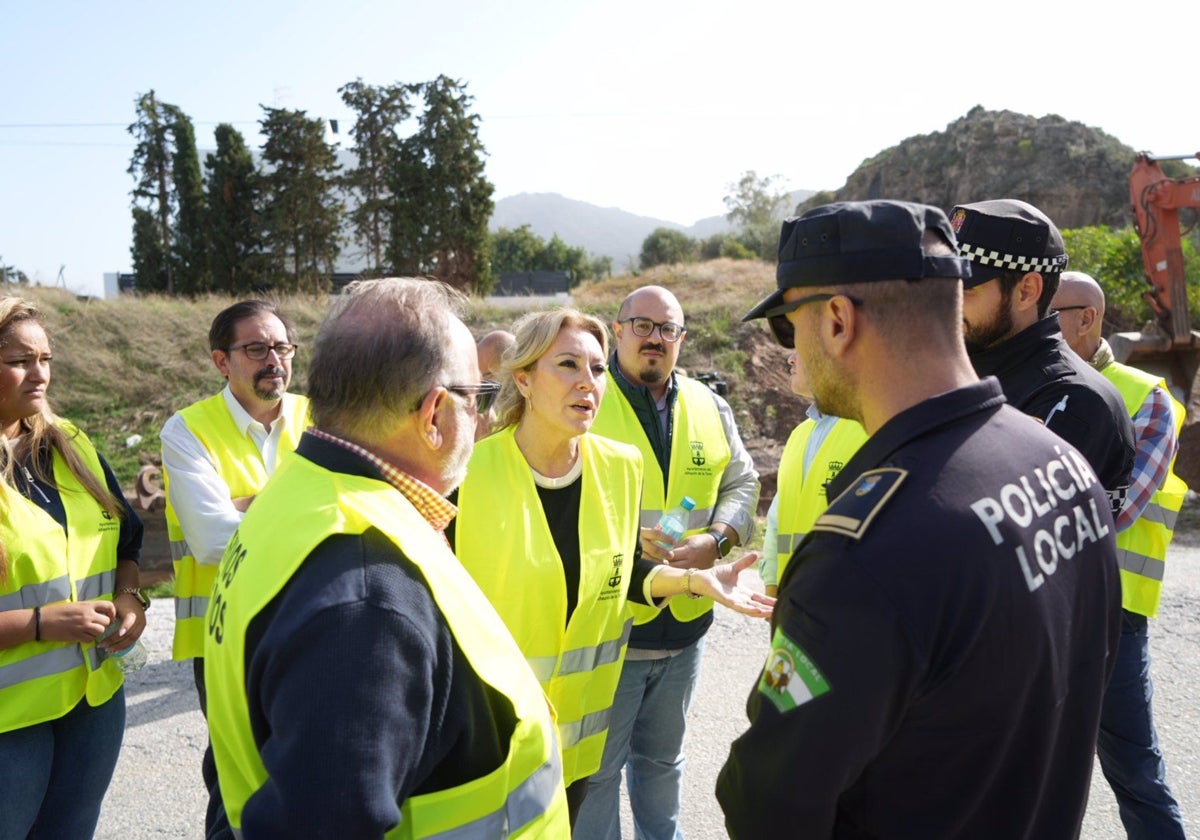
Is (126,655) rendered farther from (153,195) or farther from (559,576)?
(153,195)

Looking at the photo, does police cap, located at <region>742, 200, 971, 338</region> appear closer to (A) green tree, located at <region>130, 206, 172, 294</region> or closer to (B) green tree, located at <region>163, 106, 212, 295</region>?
(B) green tree, located at <region>163, 106, 212, 295</region>

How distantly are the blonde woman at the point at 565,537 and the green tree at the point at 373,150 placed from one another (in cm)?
2714

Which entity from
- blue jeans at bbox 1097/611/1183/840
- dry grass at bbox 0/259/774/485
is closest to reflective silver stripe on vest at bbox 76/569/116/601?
blue jeans at bbox 1097/611/1183/840

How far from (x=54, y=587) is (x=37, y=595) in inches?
2.4

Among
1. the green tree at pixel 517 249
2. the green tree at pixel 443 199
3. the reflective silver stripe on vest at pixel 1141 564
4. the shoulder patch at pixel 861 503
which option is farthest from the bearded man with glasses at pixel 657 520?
the green tree at pixel 517 249

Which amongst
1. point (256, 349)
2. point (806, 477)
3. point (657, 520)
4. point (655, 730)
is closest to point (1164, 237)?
point (806, 477)

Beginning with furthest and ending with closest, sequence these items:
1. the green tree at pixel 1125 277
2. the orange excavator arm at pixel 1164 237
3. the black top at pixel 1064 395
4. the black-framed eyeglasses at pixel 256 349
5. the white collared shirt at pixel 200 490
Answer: the green tree at pixel 1125 277 → the orange excavator arm at pixel 1164 237 → the black-framed eyeglasses at pixel 256 349 → the white collared shirt at pixel 200 490 → the black top at pixel 1064 395

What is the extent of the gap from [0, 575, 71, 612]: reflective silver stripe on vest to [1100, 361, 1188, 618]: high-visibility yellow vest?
3.77 meters

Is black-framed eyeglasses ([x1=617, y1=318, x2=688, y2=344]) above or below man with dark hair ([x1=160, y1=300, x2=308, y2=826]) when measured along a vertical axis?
above

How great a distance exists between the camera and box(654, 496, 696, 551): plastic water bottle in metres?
3.51

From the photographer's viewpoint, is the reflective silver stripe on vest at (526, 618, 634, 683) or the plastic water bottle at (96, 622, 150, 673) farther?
the plastic water bottle at (96, 622, 150, 673)

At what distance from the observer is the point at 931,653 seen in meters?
1.33

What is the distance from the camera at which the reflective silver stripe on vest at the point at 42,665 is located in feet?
8.64

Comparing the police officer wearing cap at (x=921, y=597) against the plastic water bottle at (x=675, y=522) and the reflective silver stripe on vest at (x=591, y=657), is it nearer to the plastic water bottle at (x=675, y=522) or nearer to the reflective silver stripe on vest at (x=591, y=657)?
the reflective silver stripe on vest at (x=591, y=657)
